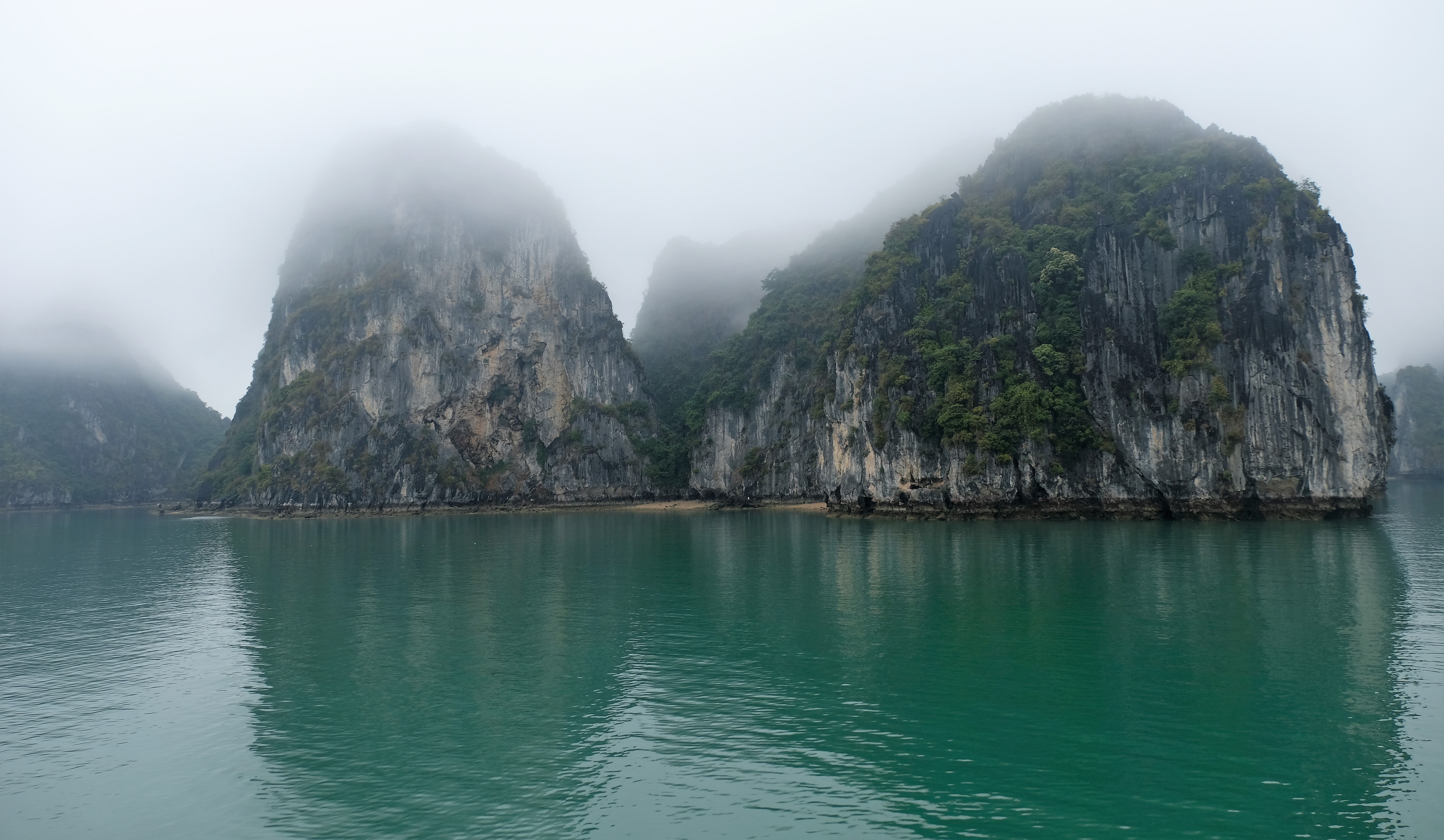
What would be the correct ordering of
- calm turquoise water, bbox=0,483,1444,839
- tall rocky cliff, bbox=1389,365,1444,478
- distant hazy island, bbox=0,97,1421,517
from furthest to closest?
1. tall rocky cliff, bbox=1389,365,1444,478
2. distant hazy island, bbox=0,97,1421,517
3. calm turquoise water, bbox=0,483,1444,839

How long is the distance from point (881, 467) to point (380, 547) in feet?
125

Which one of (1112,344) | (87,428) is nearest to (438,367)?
(1112,344)

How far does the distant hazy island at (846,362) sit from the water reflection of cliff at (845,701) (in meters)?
24.2

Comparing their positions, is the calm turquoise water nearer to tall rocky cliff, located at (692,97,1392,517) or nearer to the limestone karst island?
the limestone karst island

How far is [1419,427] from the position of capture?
12750cm

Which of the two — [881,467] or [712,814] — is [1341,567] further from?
[881,467]

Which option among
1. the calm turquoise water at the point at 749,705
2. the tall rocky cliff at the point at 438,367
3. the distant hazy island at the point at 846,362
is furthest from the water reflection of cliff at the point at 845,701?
the tall rocky cliff at the point at 438,367

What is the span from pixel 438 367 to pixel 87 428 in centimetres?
9003

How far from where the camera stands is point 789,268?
4380 inches

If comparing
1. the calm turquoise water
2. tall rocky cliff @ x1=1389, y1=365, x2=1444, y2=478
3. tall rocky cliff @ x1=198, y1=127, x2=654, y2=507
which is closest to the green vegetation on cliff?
the calm turquoise water

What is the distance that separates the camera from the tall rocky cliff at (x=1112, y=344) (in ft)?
166

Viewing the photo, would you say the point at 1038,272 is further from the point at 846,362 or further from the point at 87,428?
the point at 87,428

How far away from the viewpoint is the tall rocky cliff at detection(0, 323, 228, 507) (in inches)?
5059

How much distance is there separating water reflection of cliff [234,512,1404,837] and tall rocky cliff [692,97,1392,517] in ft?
73.8
